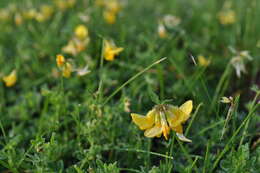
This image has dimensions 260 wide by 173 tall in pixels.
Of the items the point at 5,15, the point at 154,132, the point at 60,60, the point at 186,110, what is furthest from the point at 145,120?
the point at 5,15

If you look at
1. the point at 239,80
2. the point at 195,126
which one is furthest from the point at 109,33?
the point at 195,126

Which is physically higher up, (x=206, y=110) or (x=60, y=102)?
(x=60, y=102)

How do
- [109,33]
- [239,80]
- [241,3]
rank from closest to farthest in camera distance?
[239,80], [109,33], [241,3]

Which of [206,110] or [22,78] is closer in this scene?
[206,110]

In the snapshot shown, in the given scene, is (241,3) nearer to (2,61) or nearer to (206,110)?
(206,110)

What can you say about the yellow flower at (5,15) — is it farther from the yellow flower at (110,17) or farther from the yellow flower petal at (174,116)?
the yellow flower petal at (174,116)

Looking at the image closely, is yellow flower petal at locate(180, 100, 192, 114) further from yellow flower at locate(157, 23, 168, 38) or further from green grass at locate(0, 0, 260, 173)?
yellow flower at locate(157, 23, 168, 38)

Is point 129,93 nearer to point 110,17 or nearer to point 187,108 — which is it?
point 187,108
